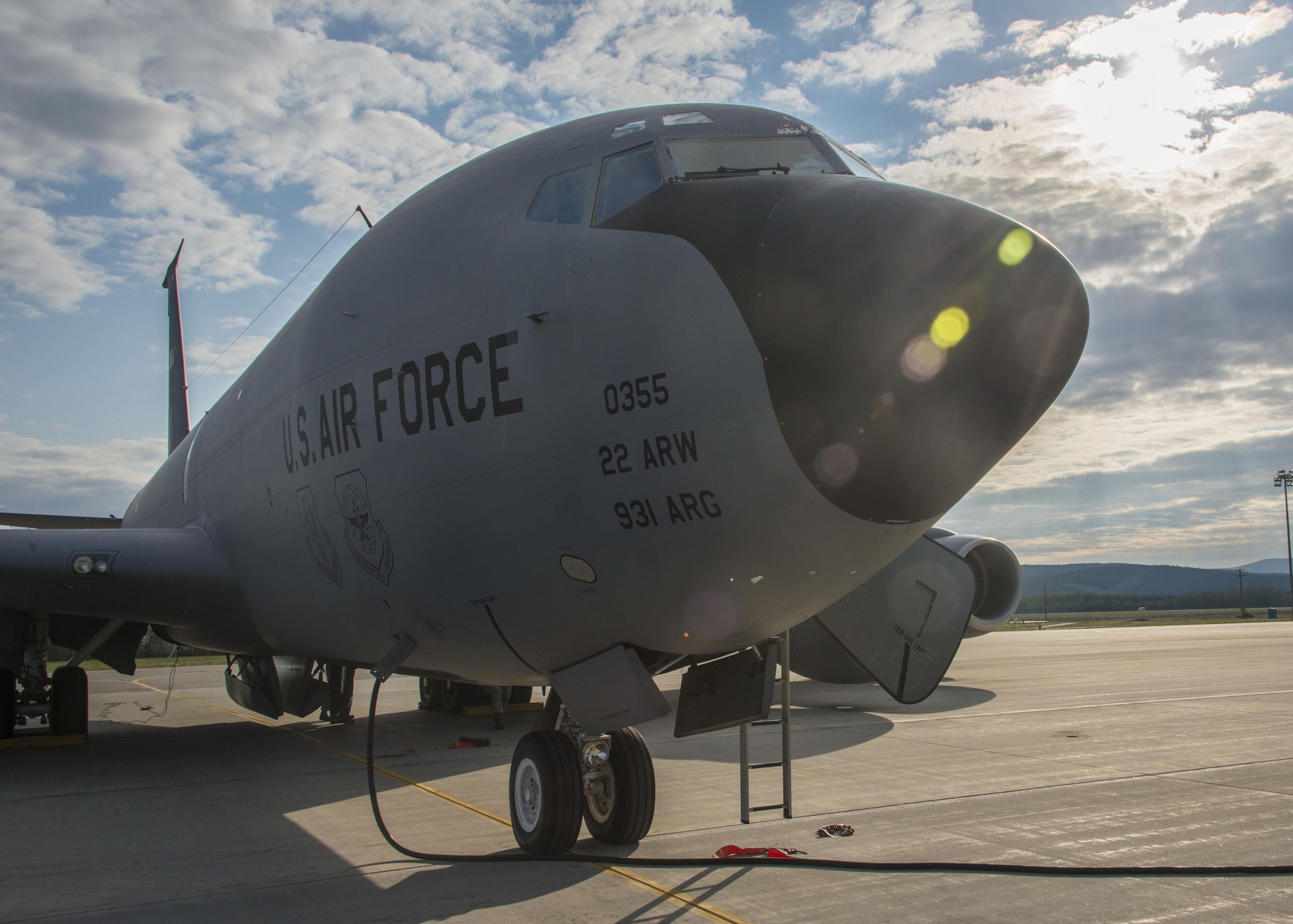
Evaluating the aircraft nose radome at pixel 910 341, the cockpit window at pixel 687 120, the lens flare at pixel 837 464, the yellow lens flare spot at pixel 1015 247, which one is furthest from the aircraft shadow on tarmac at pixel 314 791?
the cockpit window at pixel 687 120

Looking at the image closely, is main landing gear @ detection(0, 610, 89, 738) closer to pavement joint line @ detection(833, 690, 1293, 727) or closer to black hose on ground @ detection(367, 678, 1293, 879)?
black hose on ground @ detection(367, 678, 1293, 879)

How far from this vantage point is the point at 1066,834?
6695 mm

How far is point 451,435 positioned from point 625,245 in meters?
1.51

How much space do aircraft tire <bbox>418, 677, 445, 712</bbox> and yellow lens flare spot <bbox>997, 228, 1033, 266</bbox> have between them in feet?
42.0

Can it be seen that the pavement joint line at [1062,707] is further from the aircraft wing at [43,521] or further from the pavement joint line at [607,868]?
the aircraft wing at [43,521]

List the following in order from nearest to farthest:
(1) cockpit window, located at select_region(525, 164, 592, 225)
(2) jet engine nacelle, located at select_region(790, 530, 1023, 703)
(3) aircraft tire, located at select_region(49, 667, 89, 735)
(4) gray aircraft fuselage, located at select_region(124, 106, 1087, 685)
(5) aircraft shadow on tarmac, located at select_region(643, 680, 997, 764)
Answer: (4) gray aircraft fuselage, located at select_region(124, 106, 1087, 685) → (1) cockpit window, located at select_region(525, 164, 592, 225) → (2) jet engine nacelle, located at select_region(790, 530, 1023, 703) → (5) aircraft shadow on tarmac, located at select_region(643, 680, 997, 764) → (3) aircraft tire, located at select_region(49, 667, 89, 735)

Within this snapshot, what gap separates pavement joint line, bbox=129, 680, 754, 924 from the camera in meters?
4.89

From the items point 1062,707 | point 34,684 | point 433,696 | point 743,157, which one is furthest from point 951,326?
point 433,696

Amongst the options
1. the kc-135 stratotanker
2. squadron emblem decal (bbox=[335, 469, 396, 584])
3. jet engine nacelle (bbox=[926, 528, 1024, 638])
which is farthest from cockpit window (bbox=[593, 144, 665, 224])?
jet engine nacelle (bbox=[926, 528, 1024, 638])

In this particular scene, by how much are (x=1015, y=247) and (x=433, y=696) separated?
13.4 meters

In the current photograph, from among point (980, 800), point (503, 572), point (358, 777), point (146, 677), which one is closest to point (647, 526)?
A: point (503, 572)

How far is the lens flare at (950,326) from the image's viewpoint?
12.6ft

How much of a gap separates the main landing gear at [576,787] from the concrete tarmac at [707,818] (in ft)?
0.65

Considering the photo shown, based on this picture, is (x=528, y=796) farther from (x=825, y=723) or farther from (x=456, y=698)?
(x=456, y=698)
